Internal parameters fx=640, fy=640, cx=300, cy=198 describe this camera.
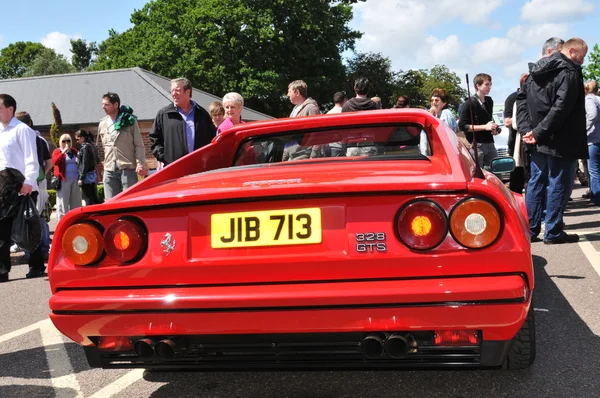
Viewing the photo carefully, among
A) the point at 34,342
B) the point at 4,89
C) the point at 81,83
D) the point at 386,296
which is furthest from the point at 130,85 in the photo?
the point at 386,296

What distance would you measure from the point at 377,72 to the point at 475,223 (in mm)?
52591

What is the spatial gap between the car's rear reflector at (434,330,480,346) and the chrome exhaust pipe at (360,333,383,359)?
213 mm

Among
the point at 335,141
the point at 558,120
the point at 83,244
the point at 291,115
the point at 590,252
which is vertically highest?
the point at 291,115

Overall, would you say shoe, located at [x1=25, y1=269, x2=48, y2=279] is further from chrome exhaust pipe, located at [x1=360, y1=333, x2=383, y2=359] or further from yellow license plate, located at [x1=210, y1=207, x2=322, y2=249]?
chrome exhaust pipe, located at [x1=360, y1=333, x2=383, y2=359]

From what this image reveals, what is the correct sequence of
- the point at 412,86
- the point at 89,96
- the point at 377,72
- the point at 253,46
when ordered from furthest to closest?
the point at 412,86, the point at 377,72, the point at 253,46, the point at 89,96

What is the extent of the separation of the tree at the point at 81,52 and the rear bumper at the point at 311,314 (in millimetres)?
101823

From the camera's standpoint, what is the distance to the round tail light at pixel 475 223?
2.35 meters

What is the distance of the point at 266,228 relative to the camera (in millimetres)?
2477

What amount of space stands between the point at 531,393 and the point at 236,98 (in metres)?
4.84

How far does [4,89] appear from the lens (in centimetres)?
3900

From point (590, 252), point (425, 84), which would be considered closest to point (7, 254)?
point (590, 252)

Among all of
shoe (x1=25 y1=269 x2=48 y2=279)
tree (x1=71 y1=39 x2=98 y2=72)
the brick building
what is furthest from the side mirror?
tree (x1=71 y1=39 x2=98 y2=72)

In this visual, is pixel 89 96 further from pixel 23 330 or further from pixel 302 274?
pixel 302 274

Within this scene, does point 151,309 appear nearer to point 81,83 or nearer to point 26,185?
point 26,185
